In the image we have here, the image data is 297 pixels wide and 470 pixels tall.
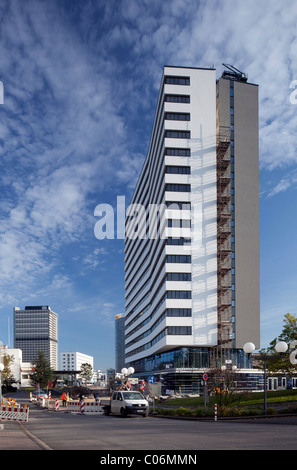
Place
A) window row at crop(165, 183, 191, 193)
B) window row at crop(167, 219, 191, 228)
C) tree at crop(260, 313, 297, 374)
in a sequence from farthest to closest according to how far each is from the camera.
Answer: window row at crop(165, 183, 191, 193)
window row at crop(167, 219, 191, 228)
tree at crop(260, 313, 297, 374)

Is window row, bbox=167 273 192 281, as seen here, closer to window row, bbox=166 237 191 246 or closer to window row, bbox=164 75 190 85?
window row, bbox=166 237 191 246

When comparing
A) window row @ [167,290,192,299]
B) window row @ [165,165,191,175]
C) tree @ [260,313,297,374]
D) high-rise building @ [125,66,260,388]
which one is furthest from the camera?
window row @ [165,165,191,175]

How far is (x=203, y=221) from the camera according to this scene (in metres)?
77.1

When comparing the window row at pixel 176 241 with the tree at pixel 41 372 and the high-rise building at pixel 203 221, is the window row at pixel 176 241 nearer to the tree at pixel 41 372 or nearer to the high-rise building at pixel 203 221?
the high-rise building at pixel 203 221

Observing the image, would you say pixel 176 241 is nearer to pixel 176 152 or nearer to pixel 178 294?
pixel 178 294

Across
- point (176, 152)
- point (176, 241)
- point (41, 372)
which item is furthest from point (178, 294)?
point (41, 372)

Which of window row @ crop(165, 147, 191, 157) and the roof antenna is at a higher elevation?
the roof antenna

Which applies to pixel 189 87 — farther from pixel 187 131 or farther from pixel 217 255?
pixel 217 255

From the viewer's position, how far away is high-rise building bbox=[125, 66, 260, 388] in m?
74.9

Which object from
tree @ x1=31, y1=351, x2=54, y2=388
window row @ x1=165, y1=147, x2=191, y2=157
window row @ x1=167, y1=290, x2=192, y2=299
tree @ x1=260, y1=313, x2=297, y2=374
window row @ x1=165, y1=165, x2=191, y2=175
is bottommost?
tree @ x1=31, y1=351, x2=54, y2=388

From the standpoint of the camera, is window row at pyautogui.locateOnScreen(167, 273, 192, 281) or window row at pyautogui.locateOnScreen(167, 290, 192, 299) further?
window row at pyautogui.locateOnScreen(167, 273, 192, 281)

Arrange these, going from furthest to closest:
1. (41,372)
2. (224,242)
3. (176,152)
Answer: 1. (41,372)
2. (224,242)
3. (176,152)

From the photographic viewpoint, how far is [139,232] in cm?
11112

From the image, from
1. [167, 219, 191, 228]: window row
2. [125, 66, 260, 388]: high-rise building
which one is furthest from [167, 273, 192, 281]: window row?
[167, 219, 191, 228]: window row
